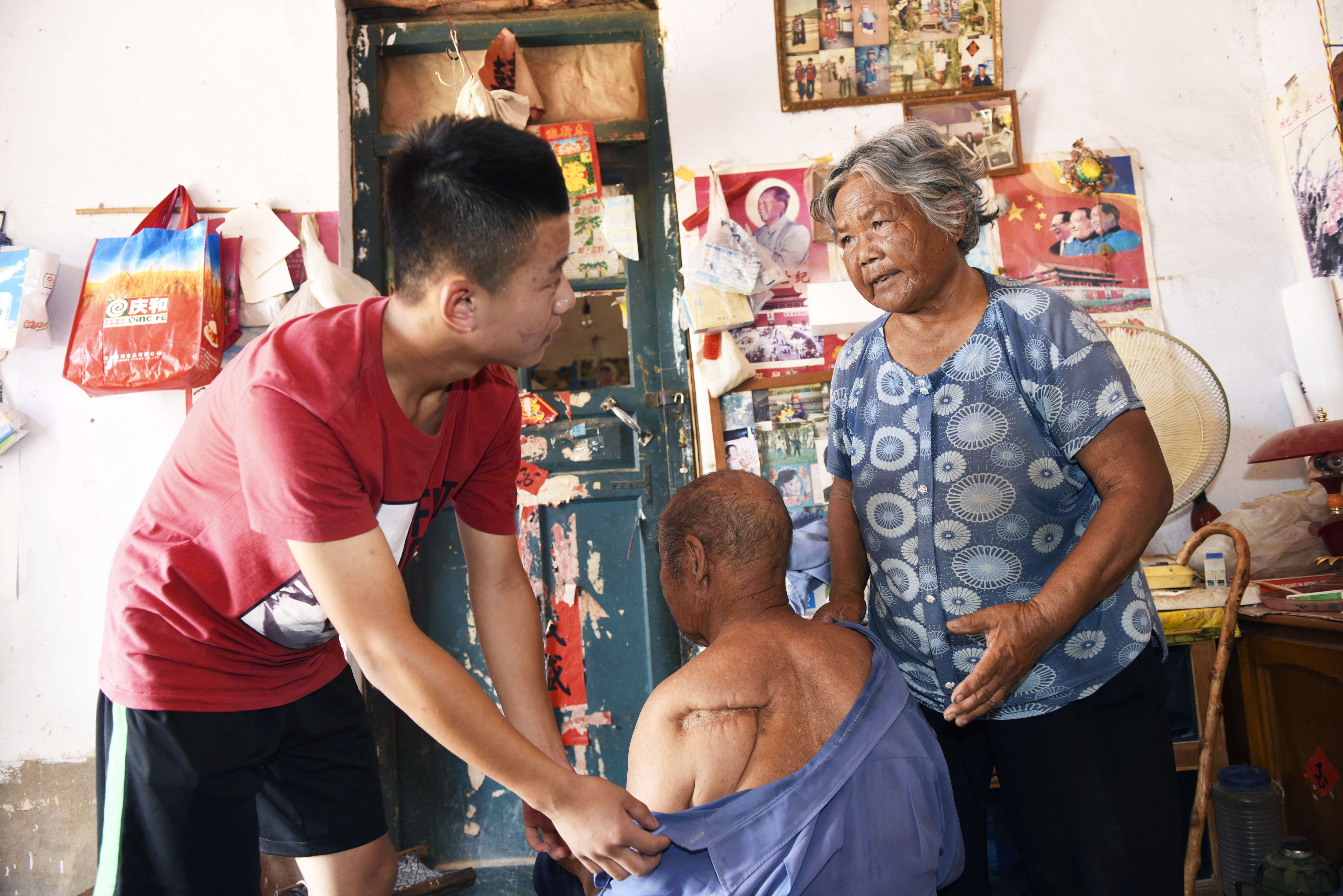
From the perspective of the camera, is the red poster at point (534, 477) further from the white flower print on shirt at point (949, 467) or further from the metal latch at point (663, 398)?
the white flower print on shirt at point (949, 467)

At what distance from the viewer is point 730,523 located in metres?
1.31

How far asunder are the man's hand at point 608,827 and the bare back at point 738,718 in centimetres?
10

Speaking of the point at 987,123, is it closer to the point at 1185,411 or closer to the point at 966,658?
the point at 1185,411

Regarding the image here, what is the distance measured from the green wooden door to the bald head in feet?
4.61

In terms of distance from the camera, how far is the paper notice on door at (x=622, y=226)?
2.83 meters

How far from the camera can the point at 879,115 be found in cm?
280

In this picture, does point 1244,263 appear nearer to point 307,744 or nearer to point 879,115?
point 879,115

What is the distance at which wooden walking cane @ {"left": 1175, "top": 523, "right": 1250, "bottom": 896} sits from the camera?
1886 millimetres

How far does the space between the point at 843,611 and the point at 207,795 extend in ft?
3.66

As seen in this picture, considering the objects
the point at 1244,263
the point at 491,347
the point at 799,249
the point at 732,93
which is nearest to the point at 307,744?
the point at 491,347

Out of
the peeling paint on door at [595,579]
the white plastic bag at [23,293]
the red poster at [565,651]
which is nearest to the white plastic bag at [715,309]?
the peeling paint on door at [595,579]

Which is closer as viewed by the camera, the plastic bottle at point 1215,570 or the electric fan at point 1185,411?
the plastic bottle at point 1215,570

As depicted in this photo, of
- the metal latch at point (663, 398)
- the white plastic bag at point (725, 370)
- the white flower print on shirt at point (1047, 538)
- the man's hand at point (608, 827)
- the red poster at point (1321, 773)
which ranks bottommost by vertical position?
the red poster at point (1321, 773)

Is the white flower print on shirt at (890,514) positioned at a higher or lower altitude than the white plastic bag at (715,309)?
lower
